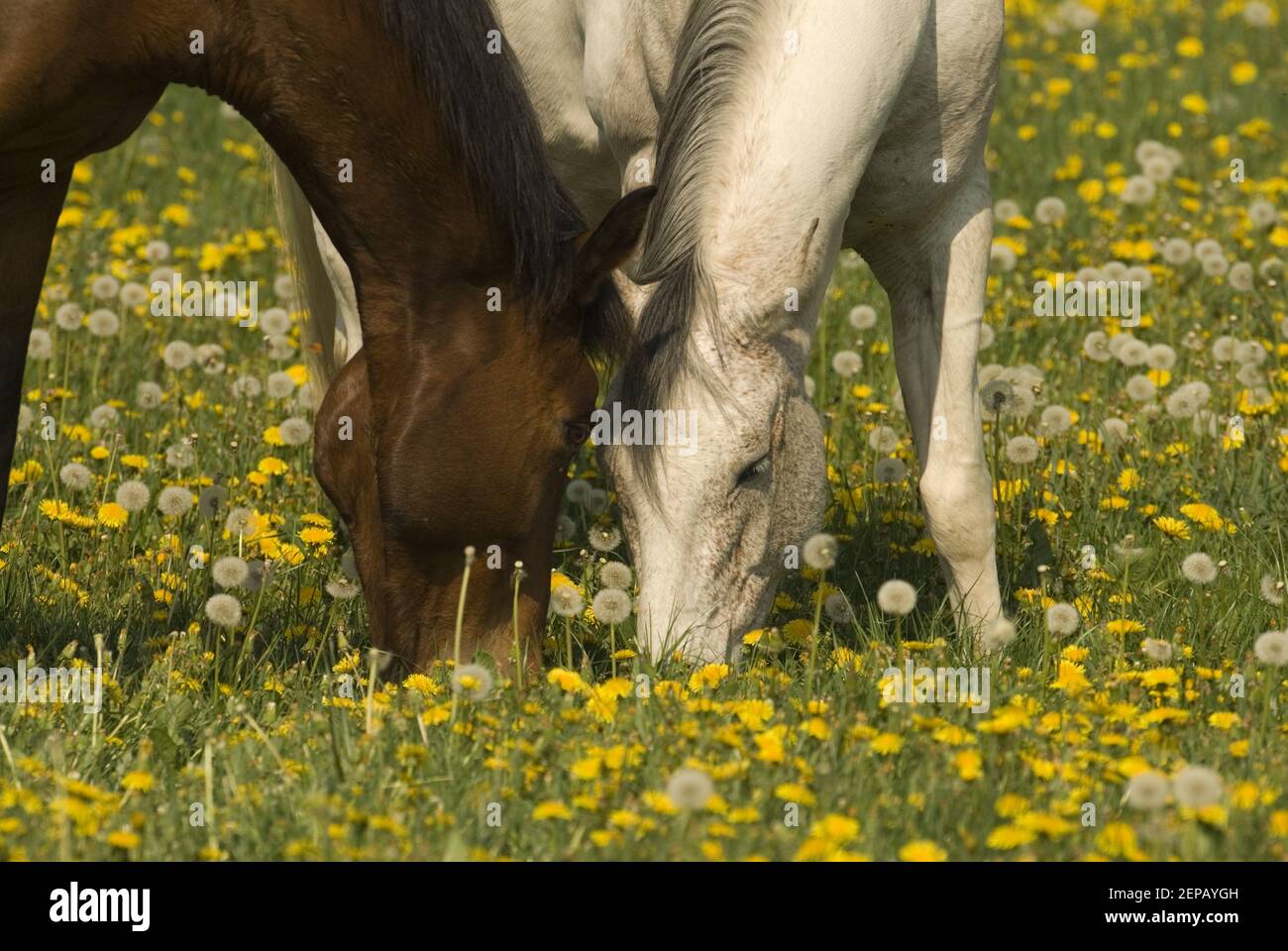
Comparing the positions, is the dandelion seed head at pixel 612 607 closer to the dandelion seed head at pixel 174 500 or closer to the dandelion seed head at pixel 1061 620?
the dandelion seed head at pixel 1061 620

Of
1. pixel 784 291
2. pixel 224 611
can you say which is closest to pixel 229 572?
pixel 224 611

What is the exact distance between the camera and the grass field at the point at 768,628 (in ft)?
11.1

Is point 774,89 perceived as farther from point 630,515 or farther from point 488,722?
point 488,722

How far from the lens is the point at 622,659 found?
4.63 metres

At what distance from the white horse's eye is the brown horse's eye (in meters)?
0.36

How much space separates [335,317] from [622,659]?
88.2 inches

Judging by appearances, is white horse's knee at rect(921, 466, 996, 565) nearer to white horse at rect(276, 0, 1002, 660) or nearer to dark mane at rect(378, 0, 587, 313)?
white horse at rect(276, 0, 1002, 660)

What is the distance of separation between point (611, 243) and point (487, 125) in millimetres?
371

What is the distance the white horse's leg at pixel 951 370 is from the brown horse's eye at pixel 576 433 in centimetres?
123

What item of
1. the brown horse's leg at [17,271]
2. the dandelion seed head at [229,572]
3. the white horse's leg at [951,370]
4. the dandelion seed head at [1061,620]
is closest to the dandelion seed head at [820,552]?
the dandelion seed head at [1061,620]

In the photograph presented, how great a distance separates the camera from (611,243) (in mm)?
4078

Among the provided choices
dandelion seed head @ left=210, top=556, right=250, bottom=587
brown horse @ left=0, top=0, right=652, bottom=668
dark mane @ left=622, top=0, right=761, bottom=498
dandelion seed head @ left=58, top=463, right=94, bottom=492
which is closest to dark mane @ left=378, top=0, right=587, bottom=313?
brown horse @ left=0, top=0, right=652, bottom=668
